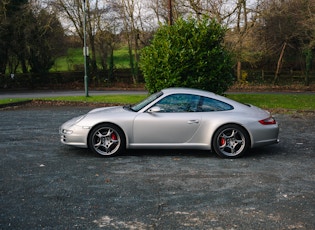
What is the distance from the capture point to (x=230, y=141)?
752cm

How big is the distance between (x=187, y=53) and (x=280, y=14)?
59.6 feet

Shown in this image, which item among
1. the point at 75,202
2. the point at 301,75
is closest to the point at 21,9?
the point at 301,75

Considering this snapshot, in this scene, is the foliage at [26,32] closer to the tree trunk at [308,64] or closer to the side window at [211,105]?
the tree trunk at [308,64]

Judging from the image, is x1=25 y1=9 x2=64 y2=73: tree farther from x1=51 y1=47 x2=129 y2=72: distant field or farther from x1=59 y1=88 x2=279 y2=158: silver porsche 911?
x1=59 y1=88 x2=279 y2=158: silver porsche 911

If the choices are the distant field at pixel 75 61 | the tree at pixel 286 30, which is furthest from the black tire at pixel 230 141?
the distant field at pixel 75 61

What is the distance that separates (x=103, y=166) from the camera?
22.6 feet

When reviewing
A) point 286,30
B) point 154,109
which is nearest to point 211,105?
point 154,109

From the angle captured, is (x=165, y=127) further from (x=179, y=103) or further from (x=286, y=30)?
(x=286, y=30)

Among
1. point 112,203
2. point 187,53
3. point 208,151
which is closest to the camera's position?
point 112,203

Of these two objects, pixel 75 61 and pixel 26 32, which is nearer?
pixel 26 32

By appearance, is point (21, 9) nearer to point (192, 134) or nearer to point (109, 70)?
point (109, 70)

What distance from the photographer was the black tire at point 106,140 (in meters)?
7.52

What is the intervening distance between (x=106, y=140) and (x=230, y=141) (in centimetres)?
240

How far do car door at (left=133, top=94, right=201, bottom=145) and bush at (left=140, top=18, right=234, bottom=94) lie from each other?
833cm
